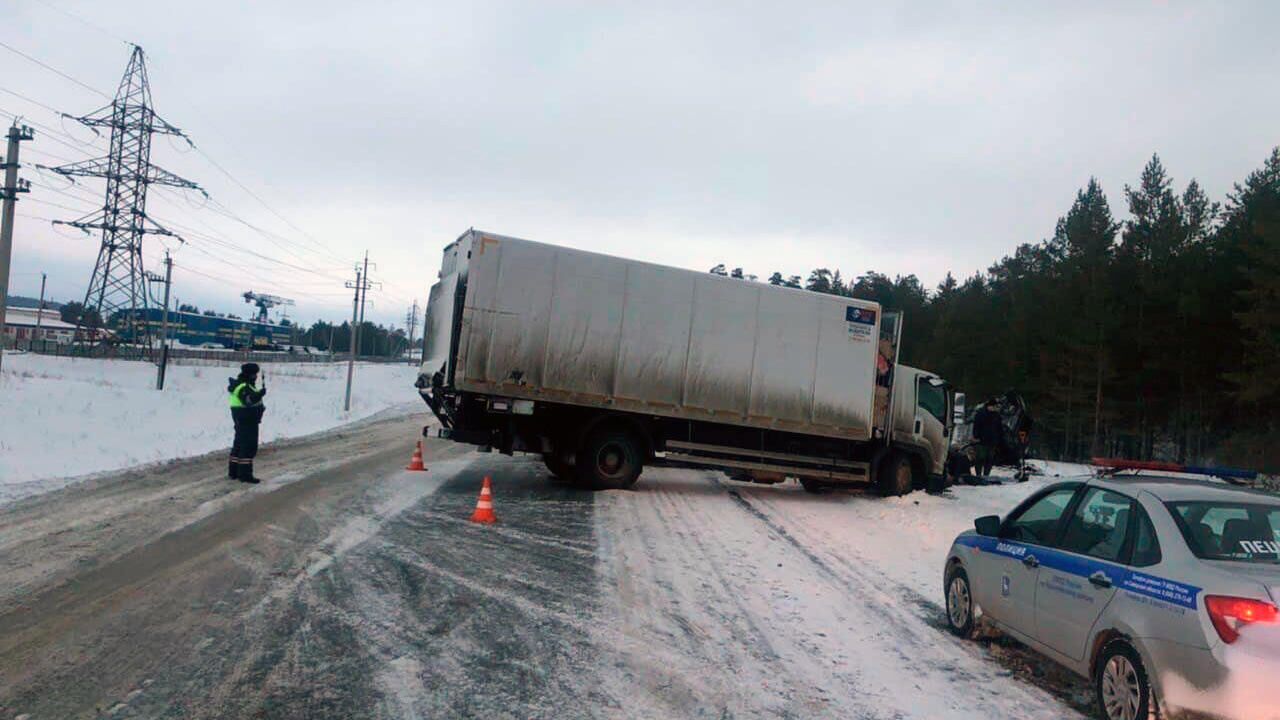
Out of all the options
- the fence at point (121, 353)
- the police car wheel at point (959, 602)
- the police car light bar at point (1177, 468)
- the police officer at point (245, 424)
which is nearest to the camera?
the police car light bar at point (1177, 468)

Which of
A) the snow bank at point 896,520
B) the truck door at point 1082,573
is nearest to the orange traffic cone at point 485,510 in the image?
the snow bank at point 896,520

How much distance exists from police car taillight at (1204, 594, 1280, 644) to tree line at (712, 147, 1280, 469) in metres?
21.0

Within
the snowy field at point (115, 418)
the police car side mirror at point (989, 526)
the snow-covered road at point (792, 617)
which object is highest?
the police car side mirror at point (989, 526)

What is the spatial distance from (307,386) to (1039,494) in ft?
138

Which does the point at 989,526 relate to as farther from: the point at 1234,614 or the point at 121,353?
the point at 121,353

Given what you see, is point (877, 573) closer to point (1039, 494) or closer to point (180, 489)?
point (1039, 494)

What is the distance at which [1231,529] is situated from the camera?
177 inches

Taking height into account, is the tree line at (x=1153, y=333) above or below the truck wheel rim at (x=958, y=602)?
above

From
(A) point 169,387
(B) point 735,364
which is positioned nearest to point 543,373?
(B) point 735,364

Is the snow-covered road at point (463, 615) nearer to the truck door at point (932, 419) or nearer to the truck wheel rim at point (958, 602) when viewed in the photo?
the truck wheel rim at point (958, 602)

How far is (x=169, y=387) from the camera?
34.5 metres

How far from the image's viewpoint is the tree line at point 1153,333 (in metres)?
30.0

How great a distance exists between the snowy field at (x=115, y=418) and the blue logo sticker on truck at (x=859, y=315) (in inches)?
502

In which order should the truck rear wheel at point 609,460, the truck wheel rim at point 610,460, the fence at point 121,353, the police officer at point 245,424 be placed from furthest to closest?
the fence at point 121,353
the truck wheel rim at point 610,460
the truck rear wheel at point 609,460
the police officer at point 245,424
